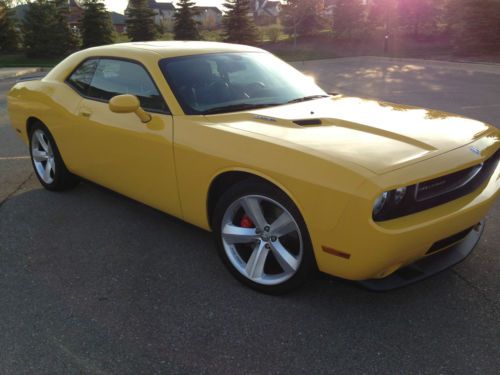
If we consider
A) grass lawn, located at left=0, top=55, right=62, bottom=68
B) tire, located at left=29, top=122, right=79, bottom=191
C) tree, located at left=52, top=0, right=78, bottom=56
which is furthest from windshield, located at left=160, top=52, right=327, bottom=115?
tree, located at left=52, top=0, right=78, bottom=56

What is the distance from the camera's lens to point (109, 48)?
14.2ft

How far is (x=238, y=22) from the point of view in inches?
1276

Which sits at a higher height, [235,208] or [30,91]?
[30,91]

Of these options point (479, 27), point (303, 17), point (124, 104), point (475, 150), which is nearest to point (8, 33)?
point (303, 17)

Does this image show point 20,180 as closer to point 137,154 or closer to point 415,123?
point 137,154

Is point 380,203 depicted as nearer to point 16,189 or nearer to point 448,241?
point 448,241

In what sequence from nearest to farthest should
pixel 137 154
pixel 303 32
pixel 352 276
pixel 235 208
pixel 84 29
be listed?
1. pixel 352 276
2. pixel 235 208
3. pixel 137 154
4. pixel 84 29
5. pixel 303 32

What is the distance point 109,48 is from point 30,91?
1.25m

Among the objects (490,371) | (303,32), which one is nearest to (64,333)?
(490,371)

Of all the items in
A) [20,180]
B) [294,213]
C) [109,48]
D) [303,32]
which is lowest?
[303,32]

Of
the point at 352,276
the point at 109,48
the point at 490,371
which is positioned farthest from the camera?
the point at 109,48

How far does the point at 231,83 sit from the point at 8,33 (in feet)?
110

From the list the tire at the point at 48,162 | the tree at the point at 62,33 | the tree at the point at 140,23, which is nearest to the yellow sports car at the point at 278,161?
the tire at the point at 48,162

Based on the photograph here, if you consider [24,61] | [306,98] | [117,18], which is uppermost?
[306,98]
